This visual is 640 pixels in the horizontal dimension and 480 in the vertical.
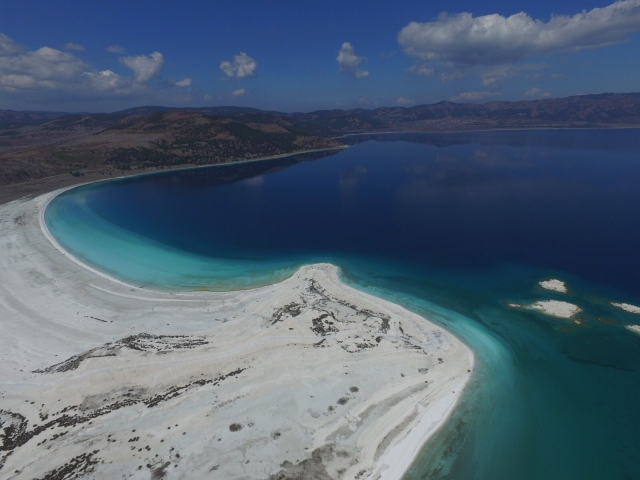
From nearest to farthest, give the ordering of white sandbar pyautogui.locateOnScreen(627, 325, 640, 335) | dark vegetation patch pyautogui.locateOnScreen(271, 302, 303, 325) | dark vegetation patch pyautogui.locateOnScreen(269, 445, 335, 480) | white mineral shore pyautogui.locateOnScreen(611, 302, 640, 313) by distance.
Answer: dark vegetation patch pyautogui.locateOnScreen(269, 445, 335, 480) → white sandbar pyautogui.locateOnScreen(627, 325, 640, 335) → dark vegetation patch pyautogui.locateOnScreen(271, 302, 303, 325) → white mineral shore pyautogui.locateOnScreen(611, 302, 640, 313)

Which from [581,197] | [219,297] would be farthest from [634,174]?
[219,297]

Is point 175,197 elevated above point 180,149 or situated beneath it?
situated beneath

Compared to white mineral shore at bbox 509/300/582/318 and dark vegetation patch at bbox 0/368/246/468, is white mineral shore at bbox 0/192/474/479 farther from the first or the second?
white mineral shore at bbox 509/300/582/318

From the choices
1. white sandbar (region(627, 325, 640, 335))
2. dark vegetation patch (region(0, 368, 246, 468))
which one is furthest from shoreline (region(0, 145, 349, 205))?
white sandbar (region(627, 325, 640, 335))

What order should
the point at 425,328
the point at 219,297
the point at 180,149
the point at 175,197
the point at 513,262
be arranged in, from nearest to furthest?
the point at 425,328
the point at 219,297
the point at 513,262
the point at 175,197
the point at 180,149

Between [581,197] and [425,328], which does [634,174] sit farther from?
[425,328]

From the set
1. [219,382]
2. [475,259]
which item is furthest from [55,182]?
[475,259]
